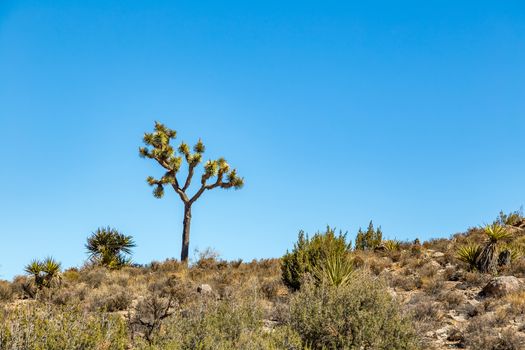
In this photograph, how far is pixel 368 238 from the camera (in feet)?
96.4

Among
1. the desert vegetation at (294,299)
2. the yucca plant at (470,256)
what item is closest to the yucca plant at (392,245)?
the desert vegetation at (294,299)

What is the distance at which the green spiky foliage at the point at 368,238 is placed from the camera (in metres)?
28.7

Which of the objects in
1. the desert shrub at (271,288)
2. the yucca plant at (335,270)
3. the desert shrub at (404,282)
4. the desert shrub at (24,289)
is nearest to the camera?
the yucca plant at (335,270)

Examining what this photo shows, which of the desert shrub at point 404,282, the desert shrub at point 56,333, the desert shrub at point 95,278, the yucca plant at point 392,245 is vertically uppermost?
the yucca plant at point 392,245

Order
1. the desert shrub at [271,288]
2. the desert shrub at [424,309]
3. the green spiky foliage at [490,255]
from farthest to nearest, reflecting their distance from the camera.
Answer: the green spiky foliage at [490,255]
the desert shrub at [271,288]
the desert shrub at [424,309]

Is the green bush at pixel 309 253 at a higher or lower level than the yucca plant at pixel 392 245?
lower

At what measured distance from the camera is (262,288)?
17359 mm

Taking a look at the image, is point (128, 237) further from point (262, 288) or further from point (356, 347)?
point (356, 347)

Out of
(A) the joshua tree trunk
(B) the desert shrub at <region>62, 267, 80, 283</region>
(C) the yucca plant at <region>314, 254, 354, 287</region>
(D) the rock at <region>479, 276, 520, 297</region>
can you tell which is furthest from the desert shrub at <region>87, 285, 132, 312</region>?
(A) the joshua tree trunk

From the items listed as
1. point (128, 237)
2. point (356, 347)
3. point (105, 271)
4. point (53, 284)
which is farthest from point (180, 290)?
point (128, 237)

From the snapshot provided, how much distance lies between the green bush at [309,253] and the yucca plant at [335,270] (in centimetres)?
29

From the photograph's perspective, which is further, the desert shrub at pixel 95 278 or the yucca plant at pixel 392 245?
the yucca plant at pixel 392 245

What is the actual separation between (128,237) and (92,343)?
21.8 metres

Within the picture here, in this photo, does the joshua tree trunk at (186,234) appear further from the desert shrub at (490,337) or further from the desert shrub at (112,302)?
the desert shrub at (490,337)
